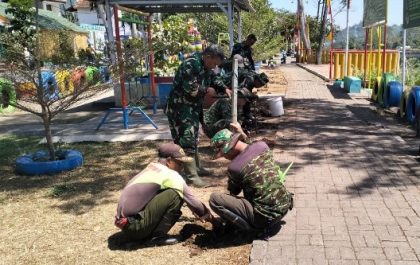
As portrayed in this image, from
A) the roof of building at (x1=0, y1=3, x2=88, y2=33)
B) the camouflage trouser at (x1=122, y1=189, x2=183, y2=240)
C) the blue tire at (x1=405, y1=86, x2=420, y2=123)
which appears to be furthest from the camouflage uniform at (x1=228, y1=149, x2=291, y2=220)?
the blue tire at (x1=405, y1=86, x2=420, y2=123)

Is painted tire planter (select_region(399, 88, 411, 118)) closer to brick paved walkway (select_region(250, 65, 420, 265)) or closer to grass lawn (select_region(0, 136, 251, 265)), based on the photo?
brick paved walkway (select_region(250, 65, 420, 265))

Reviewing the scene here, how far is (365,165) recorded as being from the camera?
611 centimetres

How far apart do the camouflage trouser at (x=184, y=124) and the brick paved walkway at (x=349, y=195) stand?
1238 mm

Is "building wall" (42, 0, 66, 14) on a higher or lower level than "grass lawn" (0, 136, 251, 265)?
higher

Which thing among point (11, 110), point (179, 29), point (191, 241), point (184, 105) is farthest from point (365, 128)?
point (11, 110)

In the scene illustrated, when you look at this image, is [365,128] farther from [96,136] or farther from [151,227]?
[151,227]

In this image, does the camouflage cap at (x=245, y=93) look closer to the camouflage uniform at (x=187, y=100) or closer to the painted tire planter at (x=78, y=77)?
the camouflage uniform at (x=187, y=100)

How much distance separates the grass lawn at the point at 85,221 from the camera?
12.9ft

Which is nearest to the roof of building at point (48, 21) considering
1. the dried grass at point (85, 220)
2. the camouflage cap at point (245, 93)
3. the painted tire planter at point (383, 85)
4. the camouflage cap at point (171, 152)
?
the dried grass at point (85, 220)

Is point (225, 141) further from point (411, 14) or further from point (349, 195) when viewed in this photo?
point (411, 14)

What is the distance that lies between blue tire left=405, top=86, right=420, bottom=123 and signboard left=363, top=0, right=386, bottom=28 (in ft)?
13.5

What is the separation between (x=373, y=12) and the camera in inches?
545

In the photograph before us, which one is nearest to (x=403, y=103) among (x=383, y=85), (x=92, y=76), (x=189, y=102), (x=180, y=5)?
(x=383, y=85)

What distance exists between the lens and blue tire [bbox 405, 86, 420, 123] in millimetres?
8781
